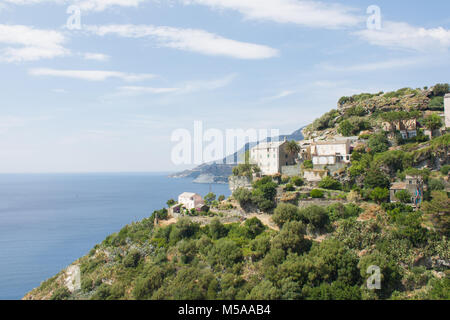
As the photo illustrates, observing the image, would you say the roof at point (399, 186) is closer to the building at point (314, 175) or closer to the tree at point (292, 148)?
the building at point (314, 175)

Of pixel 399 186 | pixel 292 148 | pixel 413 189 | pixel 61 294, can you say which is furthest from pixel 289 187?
pixel 61 294

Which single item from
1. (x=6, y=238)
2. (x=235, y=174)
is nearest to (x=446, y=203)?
(x=235, y=174)

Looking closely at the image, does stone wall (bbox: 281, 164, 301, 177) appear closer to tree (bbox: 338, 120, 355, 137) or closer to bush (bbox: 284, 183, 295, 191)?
bush (bbox: 284, 183, 295, 191)

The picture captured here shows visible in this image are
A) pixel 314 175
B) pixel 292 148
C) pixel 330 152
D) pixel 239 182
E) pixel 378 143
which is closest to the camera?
pixel 314 175

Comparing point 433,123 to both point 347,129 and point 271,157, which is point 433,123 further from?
point 271,157

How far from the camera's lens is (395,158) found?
3662cm

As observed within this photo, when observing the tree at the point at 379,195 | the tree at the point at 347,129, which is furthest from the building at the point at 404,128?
the tree at the point at 379,195

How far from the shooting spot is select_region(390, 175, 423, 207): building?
30.7 metres

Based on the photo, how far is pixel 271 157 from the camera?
152ft

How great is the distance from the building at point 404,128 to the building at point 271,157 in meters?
14.3

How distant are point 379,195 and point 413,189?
324 cm

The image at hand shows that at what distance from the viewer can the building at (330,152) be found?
4203cm

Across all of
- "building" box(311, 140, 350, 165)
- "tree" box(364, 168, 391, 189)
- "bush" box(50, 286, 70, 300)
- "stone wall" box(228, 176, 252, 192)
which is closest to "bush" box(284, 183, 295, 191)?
"building" box(311, 140, 350, 165)
